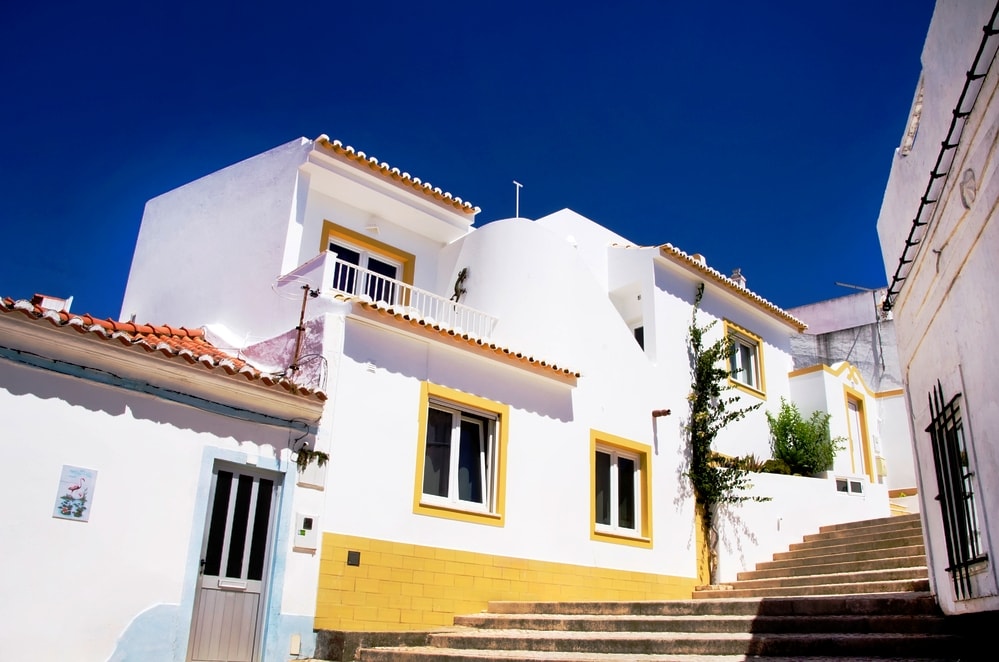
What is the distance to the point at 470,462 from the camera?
39.1ft

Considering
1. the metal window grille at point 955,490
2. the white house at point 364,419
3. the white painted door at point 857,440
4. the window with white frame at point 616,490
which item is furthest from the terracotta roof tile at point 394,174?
the white painted door at point 857,440

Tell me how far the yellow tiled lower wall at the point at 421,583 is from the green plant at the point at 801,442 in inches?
265

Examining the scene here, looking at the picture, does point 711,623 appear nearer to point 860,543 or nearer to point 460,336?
point 460,336

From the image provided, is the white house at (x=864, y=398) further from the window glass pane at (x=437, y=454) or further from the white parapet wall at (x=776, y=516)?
the window glass pane at (x=437, y=454)

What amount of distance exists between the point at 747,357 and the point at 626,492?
626cm

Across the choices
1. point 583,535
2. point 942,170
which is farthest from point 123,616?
point 942,170

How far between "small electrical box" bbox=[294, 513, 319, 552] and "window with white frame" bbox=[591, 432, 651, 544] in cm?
475

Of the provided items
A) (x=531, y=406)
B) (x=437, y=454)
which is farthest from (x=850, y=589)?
(x=437, y=454)

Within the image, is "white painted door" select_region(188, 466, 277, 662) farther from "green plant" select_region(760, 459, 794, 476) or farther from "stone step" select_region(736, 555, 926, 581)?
"green plant" select_region(760, 459, 794, 476)

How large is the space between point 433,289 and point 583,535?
538 centimetres

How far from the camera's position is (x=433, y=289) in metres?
15.7

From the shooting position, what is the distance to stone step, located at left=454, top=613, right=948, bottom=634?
7.87 m

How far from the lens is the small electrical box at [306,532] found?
9570 millimetres

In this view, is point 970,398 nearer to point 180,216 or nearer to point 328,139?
point 328,139
